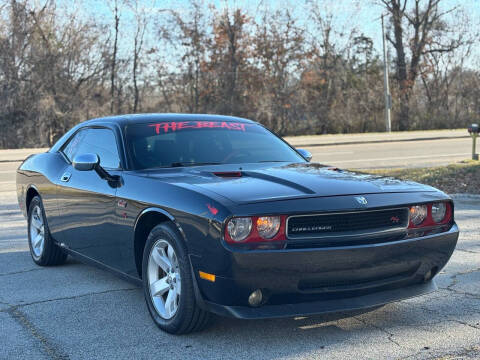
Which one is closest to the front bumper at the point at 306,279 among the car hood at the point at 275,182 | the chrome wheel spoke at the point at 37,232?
the car hood at the point at 275,182

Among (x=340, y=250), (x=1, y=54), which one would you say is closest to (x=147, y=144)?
(x=340, y=250)

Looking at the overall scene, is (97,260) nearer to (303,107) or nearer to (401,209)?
(401,209)

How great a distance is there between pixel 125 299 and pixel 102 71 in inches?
1157

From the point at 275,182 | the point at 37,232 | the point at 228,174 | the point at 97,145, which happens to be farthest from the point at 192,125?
the point at 37,232

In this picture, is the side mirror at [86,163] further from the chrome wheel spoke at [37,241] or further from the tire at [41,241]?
the chrome wheel spoke at [37,241]

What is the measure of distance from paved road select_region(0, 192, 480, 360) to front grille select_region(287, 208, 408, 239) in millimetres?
659

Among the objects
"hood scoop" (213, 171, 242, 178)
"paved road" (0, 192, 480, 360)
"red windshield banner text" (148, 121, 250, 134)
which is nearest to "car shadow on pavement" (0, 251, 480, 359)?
"paved road" (0, 192, 480, 360)

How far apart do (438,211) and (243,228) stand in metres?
1.41

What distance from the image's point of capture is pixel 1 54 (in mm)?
29547

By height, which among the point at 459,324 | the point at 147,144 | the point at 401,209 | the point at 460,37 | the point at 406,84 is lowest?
the point at 459,324

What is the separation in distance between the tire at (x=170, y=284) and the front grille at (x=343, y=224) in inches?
27.2

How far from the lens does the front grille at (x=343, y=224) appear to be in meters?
3.54

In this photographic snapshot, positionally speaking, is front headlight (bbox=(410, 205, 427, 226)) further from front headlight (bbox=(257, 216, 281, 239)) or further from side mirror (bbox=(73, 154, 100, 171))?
side mirror (bbox=(73, 154, 100, 171))

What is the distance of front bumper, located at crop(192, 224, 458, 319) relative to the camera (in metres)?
3.41
